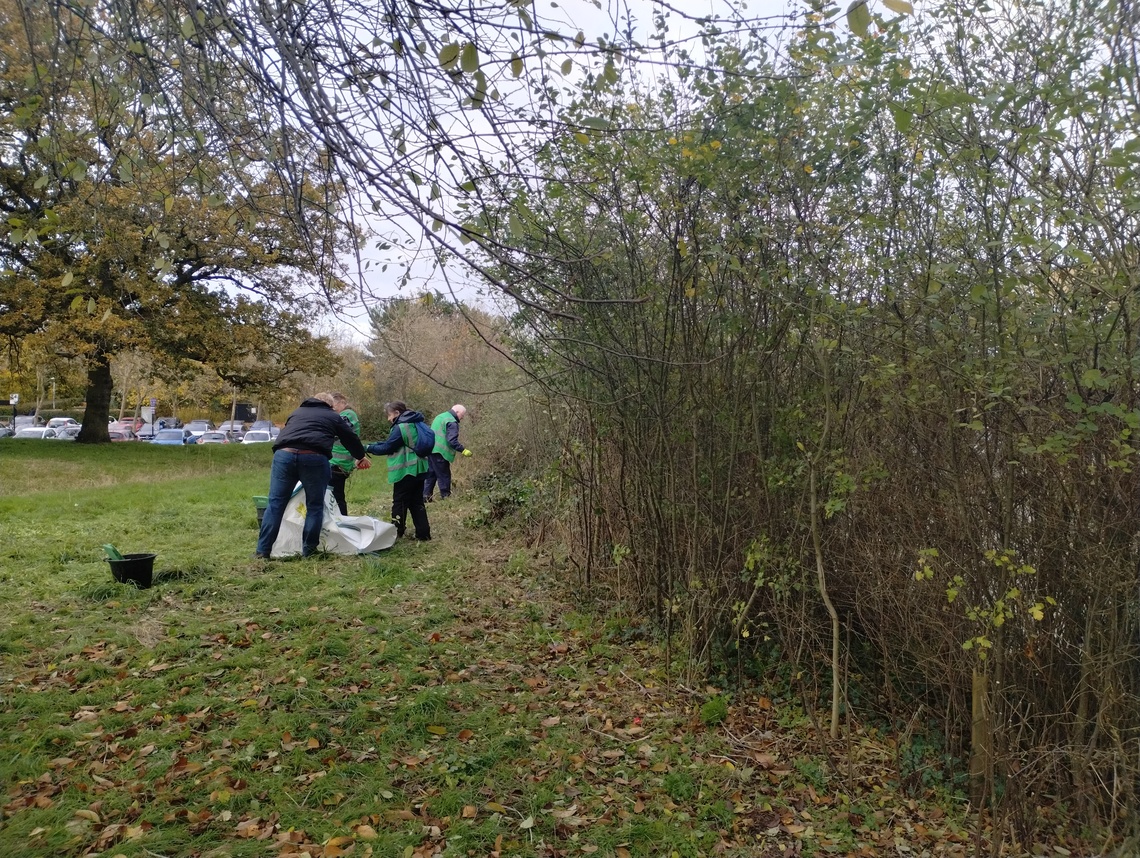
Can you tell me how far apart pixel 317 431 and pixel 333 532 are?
3.22 feet

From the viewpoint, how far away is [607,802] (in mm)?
3699

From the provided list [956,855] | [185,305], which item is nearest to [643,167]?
[956,855]

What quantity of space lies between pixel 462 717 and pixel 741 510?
2080mm

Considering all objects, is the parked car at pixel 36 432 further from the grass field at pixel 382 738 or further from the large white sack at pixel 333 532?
the large white sack at pixel 333 532

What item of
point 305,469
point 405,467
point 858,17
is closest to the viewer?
point 858,17

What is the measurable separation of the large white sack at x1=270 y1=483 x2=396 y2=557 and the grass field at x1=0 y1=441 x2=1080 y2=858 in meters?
0.64

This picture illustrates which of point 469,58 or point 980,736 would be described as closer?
point 469,58

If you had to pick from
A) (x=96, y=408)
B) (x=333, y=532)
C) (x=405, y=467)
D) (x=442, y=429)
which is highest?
(x=96, y=408)

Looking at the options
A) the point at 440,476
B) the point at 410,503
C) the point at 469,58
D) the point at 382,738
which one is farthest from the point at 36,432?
the point at 469,58

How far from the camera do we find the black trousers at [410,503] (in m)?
8.12

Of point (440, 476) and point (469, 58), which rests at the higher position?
point (469, 58)

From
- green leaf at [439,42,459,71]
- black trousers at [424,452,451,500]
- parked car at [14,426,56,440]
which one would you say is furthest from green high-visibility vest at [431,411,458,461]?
parked car at [14,426,56,440]

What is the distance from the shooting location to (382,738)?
4.00 metres

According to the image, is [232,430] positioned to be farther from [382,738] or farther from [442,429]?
[382,738]
